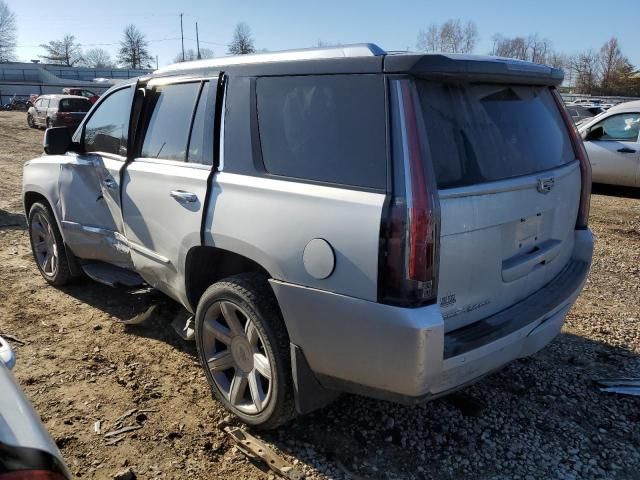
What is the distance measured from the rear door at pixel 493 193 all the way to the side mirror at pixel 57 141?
11.3 ft

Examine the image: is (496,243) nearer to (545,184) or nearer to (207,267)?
(545,184)

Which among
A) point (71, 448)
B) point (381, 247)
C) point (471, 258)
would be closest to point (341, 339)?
point (381, 247)

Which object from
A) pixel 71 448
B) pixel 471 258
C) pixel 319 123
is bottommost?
pixel 71 448

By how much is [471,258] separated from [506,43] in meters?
79.8

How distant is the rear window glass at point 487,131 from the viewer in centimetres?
245

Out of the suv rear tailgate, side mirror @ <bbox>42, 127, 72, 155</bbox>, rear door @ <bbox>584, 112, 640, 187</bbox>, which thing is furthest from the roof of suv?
rear door @ <bbox>584, 112, 640, 187</bbox>

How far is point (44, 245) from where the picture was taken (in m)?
5.38

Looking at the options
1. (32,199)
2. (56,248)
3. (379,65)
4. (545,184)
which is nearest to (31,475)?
(379,65)

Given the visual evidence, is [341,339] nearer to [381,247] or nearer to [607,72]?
[381,247]

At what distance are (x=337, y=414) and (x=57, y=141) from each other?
3.28 metres

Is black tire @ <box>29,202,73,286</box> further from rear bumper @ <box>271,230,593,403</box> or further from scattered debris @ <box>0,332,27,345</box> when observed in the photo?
rear bumper @ <box>271,230,593,403</box>

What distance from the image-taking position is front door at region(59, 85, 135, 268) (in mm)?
4125

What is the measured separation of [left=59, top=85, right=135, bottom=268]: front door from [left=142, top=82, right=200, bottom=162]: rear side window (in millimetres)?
302

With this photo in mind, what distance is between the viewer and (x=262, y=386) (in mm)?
3037
